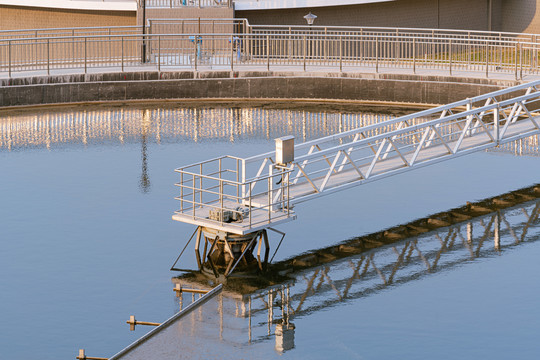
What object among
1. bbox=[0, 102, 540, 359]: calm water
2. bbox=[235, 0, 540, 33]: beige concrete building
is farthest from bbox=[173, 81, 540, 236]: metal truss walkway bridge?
bbox=[235, 0, 540, 33]: beige concrete building

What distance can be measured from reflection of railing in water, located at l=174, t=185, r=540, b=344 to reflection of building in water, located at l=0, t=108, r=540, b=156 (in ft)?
23.0

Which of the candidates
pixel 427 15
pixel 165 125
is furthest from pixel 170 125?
pixel 427 15

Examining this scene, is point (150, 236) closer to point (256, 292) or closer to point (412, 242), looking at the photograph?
point (256, 292)

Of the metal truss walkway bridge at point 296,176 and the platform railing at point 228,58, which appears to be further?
the platform railing at point 228,58

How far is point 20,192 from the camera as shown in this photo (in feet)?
85.9

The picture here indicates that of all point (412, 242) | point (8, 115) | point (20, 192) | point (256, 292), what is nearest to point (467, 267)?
point (412, 242)

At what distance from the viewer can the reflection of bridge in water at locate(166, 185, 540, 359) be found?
18.5 m

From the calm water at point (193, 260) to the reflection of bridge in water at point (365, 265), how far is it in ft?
0.24

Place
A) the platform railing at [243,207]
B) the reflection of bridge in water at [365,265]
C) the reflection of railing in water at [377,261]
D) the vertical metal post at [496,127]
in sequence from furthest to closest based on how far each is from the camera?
1. the vertical metal post at [496,127]
2. the platform railing at [243,207]
3. the reflection of railing in water at [377,261]
4. the reflection of bridge in water at [365,265]

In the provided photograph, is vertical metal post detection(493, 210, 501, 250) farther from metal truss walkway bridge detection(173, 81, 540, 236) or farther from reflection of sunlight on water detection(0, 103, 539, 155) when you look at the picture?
reflection of sunlight on water detection(0, 103, 539, 155)

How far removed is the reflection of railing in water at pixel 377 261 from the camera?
62.1 ft

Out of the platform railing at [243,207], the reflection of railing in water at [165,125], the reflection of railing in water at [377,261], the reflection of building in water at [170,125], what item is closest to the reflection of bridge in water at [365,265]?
the reflection of railing in water at [377,261]

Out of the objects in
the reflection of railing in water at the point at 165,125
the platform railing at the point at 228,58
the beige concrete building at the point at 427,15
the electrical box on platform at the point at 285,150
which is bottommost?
the reflection of railing in water at the point at 165,125

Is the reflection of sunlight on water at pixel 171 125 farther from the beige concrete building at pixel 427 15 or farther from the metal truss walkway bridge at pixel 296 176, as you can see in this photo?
the beige concrete building at pixel 427 15
